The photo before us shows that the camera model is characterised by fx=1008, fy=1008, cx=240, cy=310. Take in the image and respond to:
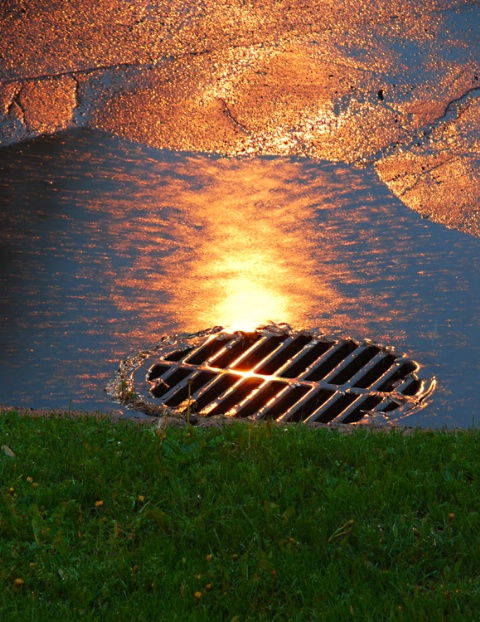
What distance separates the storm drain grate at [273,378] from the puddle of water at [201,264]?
0.29ft

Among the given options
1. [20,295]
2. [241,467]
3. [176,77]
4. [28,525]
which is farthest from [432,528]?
[176,77]

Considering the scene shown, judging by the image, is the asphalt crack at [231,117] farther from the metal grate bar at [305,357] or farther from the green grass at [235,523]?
the green grass at [235,523]

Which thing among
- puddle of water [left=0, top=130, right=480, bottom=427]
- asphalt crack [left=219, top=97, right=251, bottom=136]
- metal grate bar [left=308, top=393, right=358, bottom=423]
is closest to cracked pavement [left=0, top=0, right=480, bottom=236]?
asphalt crack [left=219, top=97, right=251, bottom=136]

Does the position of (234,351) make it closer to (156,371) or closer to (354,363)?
(156,371)

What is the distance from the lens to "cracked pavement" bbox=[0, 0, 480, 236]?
21.6ft

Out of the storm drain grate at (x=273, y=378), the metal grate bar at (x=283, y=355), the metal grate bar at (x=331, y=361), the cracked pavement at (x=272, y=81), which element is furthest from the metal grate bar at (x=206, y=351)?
the cracked pavement at (x=272, y=81)

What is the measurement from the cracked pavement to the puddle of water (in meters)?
0.30

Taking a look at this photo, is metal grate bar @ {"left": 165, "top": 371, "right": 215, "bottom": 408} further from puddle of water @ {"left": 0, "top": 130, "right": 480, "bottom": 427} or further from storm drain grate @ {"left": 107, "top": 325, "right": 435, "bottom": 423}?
puddle of water @ {"left": 0, "top": 130, "right": 480, "bottom": 427}

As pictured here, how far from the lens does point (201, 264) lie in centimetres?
529

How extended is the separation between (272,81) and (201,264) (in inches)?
109

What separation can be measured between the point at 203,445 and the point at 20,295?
1735 mm

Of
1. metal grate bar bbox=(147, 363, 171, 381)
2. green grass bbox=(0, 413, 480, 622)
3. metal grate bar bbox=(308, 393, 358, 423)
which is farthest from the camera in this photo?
metal grate bar bbox=(147, 363, 171, 381)

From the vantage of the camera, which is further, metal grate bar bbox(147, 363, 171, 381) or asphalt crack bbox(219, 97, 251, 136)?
asphalt crack bbox(219, 97, 251, 136)

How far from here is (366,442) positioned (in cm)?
365
